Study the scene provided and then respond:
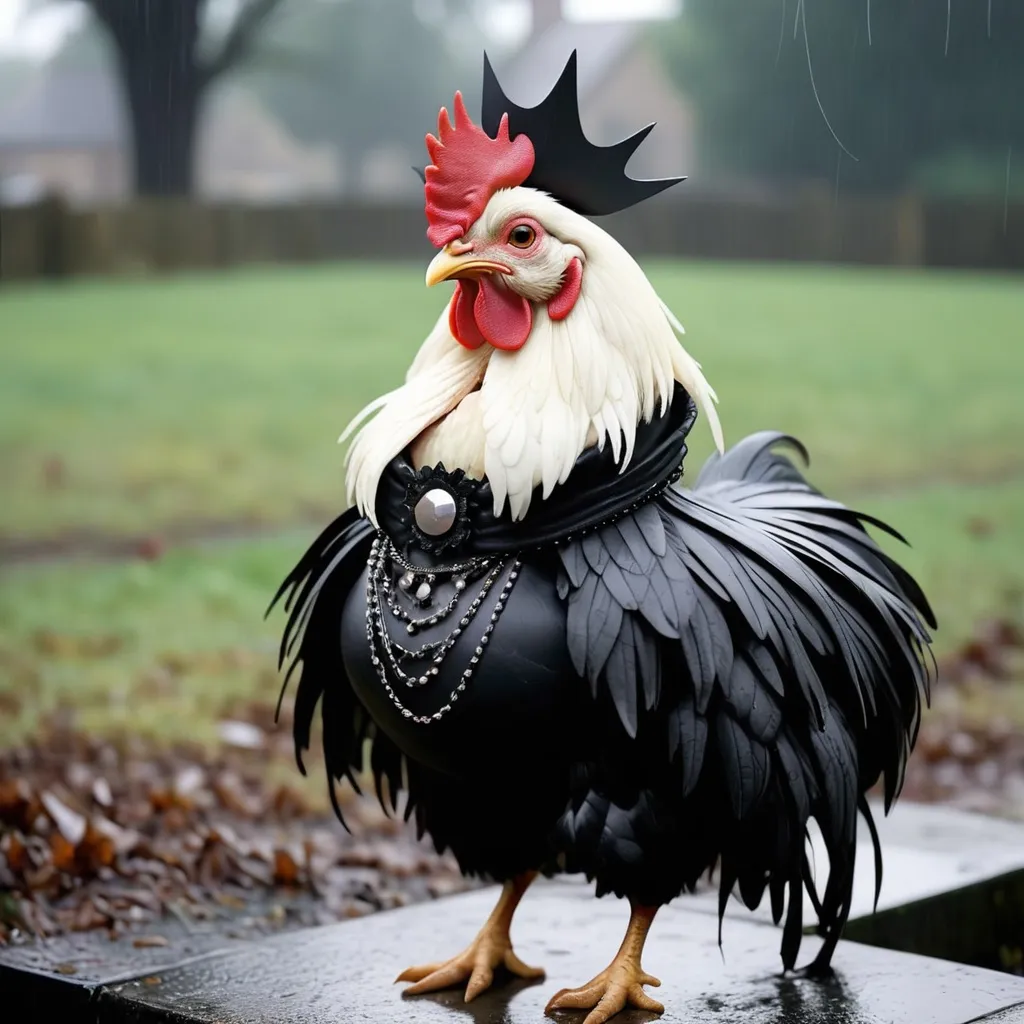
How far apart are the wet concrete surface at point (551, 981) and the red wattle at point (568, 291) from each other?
1.36 metres

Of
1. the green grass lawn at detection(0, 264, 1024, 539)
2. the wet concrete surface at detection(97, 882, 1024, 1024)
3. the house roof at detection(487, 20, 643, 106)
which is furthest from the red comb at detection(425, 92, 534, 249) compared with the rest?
the green grass lawn at detection(0, 264, 1024, 539)

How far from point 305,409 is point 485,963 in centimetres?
717

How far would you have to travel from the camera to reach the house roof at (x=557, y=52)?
8.27 metres

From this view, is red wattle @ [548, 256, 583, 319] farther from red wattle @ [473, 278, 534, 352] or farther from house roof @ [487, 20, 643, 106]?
house roof @ [487, 20, 643, 106]

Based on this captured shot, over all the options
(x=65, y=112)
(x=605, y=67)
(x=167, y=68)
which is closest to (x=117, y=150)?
(x=65, y=112)

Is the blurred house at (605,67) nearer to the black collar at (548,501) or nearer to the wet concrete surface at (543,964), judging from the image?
the wet concrete surface at (543,964)

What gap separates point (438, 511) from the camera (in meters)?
2.94

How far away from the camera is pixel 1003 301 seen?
10570mm

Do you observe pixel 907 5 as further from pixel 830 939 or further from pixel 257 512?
pixel 830 939

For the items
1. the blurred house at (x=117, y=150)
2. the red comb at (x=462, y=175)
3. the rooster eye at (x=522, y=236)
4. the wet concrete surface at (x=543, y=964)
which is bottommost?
the wet concrete surface at (x=543, y=964)

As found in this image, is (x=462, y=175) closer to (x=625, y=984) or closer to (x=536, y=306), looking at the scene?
(x=536, y=306)

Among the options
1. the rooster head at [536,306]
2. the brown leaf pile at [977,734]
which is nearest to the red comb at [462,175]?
the rooster head at [536,306]

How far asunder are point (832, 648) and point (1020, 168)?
7.54 metres

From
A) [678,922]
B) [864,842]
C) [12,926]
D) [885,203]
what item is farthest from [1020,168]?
[12,926]
